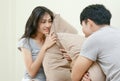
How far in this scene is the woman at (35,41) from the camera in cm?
197

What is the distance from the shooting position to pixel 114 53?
1.37 m

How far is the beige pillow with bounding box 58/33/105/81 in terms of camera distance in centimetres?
144

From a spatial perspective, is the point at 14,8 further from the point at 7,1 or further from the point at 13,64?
the point at 13,64

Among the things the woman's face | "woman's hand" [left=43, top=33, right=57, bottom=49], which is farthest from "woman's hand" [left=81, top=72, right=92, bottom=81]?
the woman's face

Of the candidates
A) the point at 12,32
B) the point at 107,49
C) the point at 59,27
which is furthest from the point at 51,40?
the point at 12,32

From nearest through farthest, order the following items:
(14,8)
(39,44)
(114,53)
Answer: (114,53) → (39,44) → (14,8)

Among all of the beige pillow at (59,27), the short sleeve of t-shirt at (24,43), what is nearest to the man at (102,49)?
the beige pillow at (59,27)

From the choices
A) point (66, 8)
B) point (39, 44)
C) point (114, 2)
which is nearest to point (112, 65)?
point (114, 2)

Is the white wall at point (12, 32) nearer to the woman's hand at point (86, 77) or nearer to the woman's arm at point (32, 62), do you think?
the woman's arm at point (32, 62)

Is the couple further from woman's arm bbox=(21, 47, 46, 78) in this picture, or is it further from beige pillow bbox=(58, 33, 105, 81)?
woman's arm bbox=(21, 47, 46, 78)

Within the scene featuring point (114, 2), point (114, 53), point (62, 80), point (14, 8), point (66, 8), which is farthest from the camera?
point (14, 8)

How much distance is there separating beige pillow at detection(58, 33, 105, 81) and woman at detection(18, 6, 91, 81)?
261 mm

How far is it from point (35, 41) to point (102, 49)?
827 millimetres

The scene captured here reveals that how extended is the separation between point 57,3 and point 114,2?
0.63 meters
